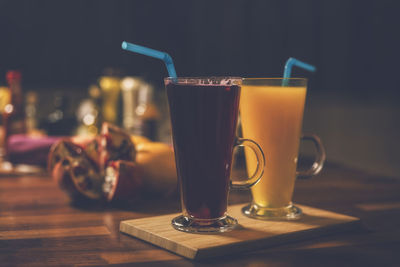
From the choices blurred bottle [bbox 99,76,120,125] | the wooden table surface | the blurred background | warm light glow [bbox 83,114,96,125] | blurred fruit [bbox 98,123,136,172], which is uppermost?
the blurred background

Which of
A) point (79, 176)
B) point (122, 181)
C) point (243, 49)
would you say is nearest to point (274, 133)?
point (122, 181)

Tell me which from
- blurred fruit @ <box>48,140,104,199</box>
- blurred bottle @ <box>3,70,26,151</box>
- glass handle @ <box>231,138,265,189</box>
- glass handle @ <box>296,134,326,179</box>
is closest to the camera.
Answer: glass handle @ <box>231,138,265,189</box>

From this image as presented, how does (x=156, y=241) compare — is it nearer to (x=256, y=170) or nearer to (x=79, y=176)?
(x=256, y=170)

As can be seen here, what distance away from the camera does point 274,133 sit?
0.86 m

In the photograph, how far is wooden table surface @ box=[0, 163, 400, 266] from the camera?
0.65m

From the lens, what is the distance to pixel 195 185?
76 cm

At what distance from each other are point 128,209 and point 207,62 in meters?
2.55

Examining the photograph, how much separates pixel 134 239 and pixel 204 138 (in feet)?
0.62

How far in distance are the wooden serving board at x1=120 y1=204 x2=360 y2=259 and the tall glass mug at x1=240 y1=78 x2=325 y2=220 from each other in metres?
0.05

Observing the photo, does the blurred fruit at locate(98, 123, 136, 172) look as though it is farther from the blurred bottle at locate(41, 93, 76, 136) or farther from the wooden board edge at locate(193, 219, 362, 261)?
the blurred bottle at locate(41, 93, 76, 136)

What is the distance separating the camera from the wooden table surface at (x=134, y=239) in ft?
2.14

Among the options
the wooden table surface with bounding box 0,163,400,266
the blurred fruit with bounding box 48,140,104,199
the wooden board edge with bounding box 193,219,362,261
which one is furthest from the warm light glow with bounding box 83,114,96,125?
the wooden board edge with bounding box 193,219,362,261

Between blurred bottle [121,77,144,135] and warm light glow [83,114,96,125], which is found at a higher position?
blurred bottle [121,77,144,135]

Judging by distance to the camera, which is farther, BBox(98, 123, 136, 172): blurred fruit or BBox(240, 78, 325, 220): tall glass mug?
BBox(98, 123, 136, 172): blurred fruit
